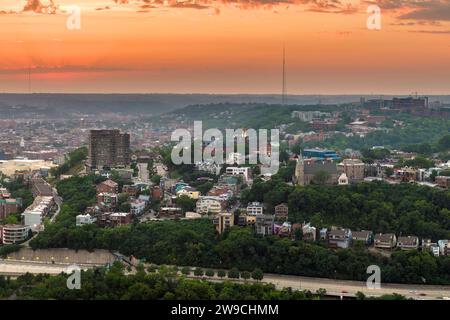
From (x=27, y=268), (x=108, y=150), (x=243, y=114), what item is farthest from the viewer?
(x=243, y=114)

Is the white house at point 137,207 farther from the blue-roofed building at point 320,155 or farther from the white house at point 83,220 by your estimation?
the blue-roofed building at point 320,155

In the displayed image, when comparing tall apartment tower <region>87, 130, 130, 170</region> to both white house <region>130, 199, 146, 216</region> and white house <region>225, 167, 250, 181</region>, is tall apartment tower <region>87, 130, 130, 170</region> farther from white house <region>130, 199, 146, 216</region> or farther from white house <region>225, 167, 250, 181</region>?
white house <region>130, 199, 146, 216</region>

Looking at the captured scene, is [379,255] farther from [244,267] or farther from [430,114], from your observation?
[430,114]

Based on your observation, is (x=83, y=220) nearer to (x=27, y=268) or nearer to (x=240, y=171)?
(x=27, y=268)

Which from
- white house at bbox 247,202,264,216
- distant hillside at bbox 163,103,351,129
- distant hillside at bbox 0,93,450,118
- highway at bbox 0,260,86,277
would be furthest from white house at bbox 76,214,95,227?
distant hillside at bbox 0,93,450,118

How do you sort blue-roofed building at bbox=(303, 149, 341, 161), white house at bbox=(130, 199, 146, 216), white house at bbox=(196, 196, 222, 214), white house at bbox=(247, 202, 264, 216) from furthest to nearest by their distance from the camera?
blue-roofed building at bbox=(303, 149, 341, 161) < white house at bbox=(130, 199, 146, 216) < white house at bbox=(196, 196, 222, 214) < white house at bbox=(247, 202, 264, 216)

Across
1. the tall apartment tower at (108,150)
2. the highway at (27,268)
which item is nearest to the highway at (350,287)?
the highway at (27,268)

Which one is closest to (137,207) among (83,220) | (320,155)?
(83,220)
